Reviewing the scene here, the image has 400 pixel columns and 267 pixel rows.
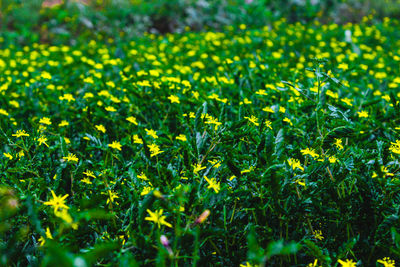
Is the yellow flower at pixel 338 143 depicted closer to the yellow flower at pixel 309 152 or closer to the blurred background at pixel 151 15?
the yellow flower at pixel 309 152

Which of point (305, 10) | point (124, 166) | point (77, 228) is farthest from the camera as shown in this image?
point (305, 10)

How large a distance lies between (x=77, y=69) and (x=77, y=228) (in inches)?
105

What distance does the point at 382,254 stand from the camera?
1.31m

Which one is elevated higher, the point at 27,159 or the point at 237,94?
the point at 237,94

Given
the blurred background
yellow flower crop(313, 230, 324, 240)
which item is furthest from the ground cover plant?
the blurred background

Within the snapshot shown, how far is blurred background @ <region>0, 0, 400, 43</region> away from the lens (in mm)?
6480

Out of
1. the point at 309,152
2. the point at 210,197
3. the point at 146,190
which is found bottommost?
the point at 146,190

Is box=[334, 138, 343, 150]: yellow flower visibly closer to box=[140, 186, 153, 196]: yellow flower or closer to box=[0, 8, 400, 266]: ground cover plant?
box=[0, 8, 400, 266]: ground cover plant

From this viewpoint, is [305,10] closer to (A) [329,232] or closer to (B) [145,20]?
(B) [145,20]

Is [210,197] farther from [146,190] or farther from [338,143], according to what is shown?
[338,143]

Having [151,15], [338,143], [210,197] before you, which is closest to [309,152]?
[338,143]

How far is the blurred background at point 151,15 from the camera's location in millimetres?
6480

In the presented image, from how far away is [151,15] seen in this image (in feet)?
23.1

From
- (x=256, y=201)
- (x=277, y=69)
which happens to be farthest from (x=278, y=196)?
(x=277, y=69)
